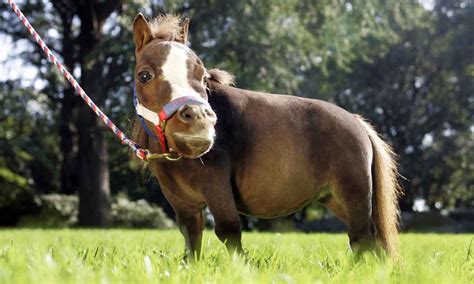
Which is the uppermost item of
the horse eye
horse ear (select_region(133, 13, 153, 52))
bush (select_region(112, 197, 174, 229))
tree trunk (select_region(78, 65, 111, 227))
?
horse ear (select_region(133, 13, 153, 52))

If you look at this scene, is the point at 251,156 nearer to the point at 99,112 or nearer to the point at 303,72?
the point at 99,112

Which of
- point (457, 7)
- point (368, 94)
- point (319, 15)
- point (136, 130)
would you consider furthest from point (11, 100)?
point (457, 7)

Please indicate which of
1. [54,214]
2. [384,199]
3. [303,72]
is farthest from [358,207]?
[303,72]

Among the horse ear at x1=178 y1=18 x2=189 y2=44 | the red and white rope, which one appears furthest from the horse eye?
the horse ear at x1=178 y1=18 x2=189 y2=44

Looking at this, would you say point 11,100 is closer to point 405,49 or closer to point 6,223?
point 6,223

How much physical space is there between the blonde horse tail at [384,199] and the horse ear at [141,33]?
6.66 feet

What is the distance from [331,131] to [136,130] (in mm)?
1465

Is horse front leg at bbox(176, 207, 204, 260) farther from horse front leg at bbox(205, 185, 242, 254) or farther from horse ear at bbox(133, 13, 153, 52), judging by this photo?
horse ear at bbox(133, 13, 153, 52)

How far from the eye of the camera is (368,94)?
31.4 metres

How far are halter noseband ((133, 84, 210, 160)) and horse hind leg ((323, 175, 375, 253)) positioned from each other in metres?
1.34

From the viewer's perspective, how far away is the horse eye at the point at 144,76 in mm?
3932

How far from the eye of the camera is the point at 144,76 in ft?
12.9

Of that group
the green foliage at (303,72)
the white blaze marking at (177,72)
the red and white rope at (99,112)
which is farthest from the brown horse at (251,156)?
the green foliage at (303,72)

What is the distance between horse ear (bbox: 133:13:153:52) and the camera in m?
4.23
